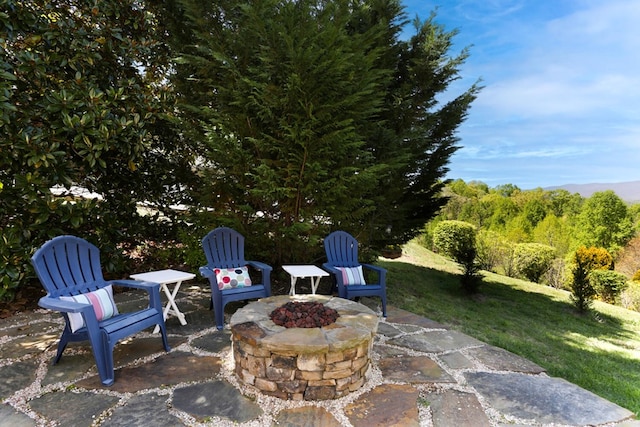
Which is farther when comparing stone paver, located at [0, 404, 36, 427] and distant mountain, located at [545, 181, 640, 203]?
distant mountain, located at [545, 181, 640, 203]

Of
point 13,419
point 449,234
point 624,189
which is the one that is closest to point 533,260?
point 449,234

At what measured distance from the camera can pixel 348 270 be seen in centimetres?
386

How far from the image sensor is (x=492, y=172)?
12.1 metres

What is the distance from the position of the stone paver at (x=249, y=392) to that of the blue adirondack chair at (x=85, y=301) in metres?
0.21

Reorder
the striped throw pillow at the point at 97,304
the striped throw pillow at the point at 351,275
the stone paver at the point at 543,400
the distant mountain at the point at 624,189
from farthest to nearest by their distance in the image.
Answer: the distant mountain at the point at 624,189 → the striped throw pillow at the point at 351,275 → the striped throw pillow at the point at 97,304 → the stone paver at the point at 543,400

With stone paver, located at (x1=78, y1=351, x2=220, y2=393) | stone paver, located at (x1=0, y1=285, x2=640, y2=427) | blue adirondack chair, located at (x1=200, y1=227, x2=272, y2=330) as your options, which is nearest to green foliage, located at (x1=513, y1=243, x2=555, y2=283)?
stone paver, located at (x1=0, y1=285, x2=640, y2=427)

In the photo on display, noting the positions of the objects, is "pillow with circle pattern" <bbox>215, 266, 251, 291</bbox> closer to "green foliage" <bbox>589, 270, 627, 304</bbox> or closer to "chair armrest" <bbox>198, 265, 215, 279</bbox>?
"chair armrest" <bbox>198, 265, 215, 279</bbox>

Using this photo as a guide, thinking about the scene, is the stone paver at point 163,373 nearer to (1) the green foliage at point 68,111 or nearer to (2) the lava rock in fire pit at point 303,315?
(2) the lava rock in fire pit at point 303,315

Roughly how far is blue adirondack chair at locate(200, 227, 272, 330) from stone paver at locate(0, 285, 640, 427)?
37 centimetres

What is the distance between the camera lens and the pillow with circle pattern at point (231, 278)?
3459 millimetres

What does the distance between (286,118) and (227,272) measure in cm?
188

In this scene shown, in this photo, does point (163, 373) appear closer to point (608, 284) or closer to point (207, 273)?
point (207, 273)

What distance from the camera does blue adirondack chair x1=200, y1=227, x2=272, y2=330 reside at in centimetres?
331

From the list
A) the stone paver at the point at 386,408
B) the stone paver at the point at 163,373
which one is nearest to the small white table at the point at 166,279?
the stone paver at the point at 163,373
